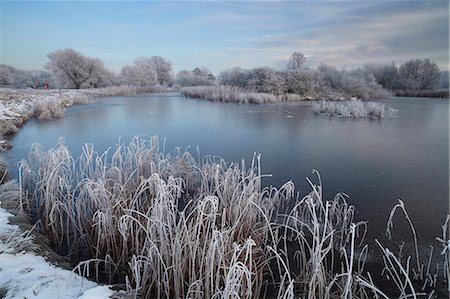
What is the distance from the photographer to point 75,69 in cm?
2612

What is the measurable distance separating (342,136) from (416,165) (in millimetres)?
2284

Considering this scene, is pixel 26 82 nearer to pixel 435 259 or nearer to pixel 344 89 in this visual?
pixel 344 89

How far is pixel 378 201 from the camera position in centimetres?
321

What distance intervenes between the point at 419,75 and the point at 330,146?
24.4 metres

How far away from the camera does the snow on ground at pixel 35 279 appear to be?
1.53 metres

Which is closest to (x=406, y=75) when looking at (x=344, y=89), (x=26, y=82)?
(x=344, y=89)

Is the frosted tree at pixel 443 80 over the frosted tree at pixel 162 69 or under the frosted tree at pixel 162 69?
under

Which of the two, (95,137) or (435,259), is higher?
(95,137)

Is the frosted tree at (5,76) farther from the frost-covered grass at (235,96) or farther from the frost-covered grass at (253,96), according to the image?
the frost-covered grass at (235,96)

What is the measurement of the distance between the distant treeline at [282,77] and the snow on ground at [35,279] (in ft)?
54.2

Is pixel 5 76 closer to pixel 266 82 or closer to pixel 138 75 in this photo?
pixel 138 75

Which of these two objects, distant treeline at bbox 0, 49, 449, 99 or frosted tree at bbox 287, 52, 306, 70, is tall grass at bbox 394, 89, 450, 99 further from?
frosted tree at bbox 287, 52, 306, 70

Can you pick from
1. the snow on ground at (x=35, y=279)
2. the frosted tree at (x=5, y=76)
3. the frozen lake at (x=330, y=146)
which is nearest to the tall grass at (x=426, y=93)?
the frozen lake at (x=330, y=146)

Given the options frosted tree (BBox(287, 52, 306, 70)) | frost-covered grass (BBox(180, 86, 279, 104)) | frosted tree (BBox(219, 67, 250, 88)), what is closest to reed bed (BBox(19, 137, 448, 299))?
frost-covered grass (BBox(180, 86, 279, 104))
